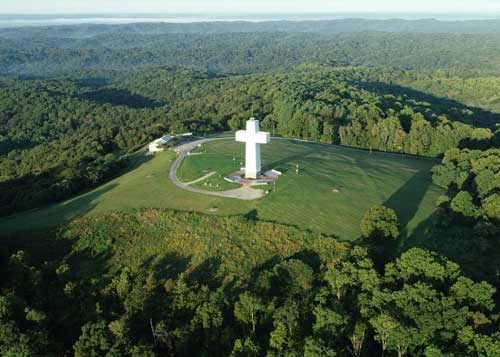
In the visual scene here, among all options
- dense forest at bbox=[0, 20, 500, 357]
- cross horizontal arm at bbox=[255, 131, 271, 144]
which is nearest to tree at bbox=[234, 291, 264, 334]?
dense forest at bbox=[0, 20, 500, 357]

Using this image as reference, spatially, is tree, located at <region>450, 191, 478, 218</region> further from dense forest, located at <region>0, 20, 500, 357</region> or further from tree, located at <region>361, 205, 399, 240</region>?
tree, located at <region>361, 205, 399, 240</region>

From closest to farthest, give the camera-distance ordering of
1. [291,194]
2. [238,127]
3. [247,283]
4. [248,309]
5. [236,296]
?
[248,309]
[236,296]
[247,283]
[291,194]
[238,127]

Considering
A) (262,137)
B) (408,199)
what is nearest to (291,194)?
(262,137)

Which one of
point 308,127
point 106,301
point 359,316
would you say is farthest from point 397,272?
point 308,127

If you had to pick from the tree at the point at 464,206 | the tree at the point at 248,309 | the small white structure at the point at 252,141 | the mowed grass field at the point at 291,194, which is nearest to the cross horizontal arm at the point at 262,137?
the small white structure at the point at 252,141

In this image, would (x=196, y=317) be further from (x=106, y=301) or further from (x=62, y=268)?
(x=62, y=268)

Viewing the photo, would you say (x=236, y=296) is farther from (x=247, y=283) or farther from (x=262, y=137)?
(x=262, y=137)
